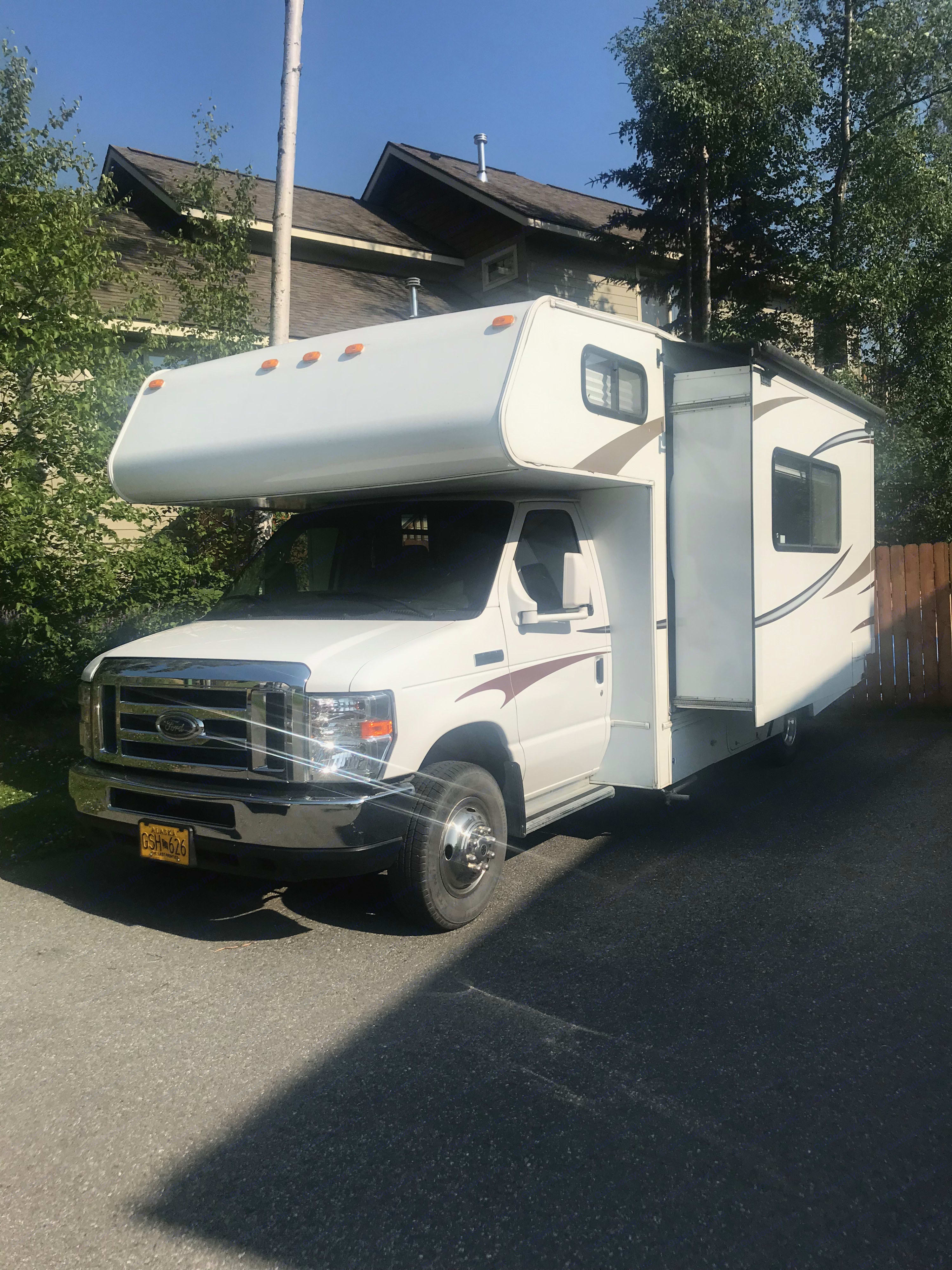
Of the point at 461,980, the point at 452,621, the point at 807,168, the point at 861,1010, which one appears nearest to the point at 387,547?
the point at 452,621

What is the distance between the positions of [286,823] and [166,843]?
71 centimetres

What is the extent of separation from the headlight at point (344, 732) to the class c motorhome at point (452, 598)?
0.01 meters

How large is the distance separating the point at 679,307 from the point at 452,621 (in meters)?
18.4

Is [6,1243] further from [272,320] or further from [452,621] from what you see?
[272,320]

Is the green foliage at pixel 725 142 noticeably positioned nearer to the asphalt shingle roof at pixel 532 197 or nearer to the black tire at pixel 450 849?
the asphalt shingle roof at pixel 532 197

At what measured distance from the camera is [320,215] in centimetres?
1948

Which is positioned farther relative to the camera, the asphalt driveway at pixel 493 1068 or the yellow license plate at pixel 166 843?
the yellow license plate at pixel 166 843

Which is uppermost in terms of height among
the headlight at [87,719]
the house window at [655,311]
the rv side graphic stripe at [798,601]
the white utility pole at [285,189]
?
the house window at [655,311]

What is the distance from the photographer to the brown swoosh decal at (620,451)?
18.1 ft

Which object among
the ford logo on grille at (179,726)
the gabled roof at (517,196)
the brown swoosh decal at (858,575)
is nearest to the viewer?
the ford logo on grille at (179,726)

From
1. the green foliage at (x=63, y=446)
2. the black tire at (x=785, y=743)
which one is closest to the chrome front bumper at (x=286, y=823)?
the green foliage at (x=63, y=446)

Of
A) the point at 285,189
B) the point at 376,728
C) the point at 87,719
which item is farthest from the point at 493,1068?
the point at 285,189

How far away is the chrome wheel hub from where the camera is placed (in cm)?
496

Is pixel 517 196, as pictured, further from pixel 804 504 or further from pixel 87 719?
pixel 87 719
